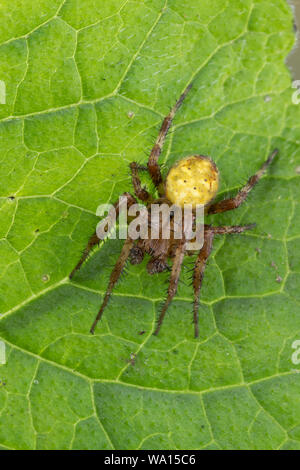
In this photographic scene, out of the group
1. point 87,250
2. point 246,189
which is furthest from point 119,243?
point 246,189

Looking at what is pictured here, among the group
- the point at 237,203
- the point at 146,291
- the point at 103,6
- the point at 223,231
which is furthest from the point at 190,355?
the point at 103,6

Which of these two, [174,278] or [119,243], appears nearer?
[174,278]

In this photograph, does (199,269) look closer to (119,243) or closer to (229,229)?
(229,229)

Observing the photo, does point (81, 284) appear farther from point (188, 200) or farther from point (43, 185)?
point (188, 200)

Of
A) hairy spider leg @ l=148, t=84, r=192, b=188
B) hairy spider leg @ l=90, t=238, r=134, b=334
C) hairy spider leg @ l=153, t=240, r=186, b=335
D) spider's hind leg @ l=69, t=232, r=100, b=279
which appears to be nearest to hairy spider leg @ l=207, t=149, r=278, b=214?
hairy spider leg @ l=153, t=240, r=186, b=335

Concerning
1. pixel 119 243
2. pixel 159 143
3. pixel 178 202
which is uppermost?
pixel 159 143
